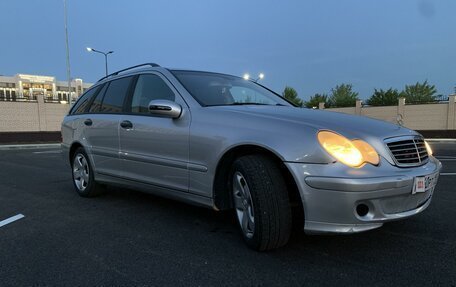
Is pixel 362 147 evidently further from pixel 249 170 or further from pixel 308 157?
pixel 249 170

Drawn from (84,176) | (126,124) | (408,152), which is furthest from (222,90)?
(84,176)

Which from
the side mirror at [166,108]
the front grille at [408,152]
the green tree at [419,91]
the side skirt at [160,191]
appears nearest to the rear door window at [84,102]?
the side skirt at [160,191]

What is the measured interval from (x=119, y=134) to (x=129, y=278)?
211cm

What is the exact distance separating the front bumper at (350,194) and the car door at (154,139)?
1248 millimetres

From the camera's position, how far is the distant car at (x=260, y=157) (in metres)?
2.70

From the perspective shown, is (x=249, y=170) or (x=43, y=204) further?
(x=43, y=204)

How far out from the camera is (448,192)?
17.6 ft

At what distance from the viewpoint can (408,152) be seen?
3.00m

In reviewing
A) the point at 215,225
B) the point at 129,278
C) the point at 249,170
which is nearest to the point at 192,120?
the point at 249,170

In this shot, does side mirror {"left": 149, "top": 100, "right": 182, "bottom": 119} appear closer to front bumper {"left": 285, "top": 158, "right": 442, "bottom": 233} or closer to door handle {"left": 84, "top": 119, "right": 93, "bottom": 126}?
front bumper {"left": 285, "top": 158, "right": 442, "bottom": 233}

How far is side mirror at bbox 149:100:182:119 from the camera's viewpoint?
3572 mm

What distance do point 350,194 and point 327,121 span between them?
68 centimetres

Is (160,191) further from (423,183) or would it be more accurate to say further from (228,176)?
(423,183)

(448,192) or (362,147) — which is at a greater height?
(362,147)
